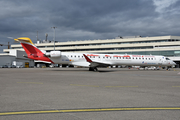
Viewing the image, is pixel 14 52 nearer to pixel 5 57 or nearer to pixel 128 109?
pixel 5 57

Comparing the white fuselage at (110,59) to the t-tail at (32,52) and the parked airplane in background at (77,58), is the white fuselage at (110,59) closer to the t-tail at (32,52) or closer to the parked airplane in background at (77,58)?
the parked airplane in background at (77,58)

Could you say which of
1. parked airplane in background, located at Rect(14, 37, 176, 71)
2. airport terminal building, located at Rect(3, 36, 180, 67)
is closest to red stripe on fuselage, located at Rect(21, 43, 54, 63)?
parked airplane in background, located at Rect(14, 37, 176, 71)

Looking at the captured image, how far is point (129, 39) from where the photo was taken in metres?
75.1

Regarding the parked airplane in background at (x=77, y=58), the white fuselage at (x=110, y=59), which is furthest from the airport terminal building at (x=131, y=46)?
the white fuselage at (x=110, y=59)

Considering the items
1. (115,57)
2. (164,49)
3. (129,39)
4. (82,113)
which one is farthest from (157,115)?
(129,39)

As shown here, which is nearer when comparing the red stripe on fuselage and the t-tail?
the t-tail

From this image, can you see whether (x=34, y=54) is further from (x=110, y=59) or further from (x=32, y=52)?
(x=110, y=59)

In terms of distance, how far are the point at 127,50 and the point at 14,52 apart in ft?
152

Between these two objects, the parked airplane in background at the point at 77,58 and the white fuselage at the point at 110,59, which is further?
the white fuselage at the point at 110,59

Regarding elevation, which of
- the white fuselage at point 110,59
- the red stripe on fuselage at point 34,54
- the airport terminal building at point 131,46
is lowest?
the white fuselage at point 110,59

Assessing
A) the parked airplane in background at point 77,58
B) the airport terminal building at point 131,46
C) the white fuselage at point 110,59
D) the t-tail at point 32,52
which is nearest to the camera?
the parked airplane in background at point 77,58

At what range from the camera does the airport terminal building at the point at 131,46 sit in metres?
63.5

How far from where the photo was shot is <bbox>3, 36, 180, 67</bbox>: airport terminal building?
63.5m

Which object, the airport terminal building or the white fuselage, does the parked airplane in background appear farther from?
the airport terminal building
